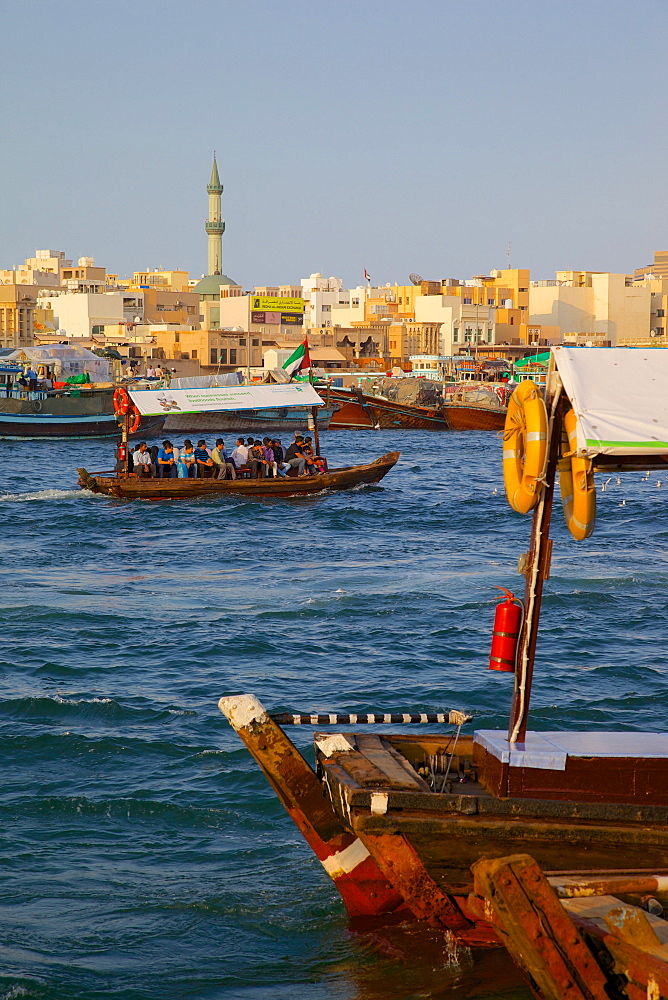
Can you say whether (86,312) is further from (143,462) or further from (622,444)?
(622,444)

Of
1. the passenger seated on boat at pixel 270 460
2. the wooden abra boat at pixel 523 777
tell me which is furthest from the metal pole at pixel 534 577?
the passenger seated on boat at pixel 270 460

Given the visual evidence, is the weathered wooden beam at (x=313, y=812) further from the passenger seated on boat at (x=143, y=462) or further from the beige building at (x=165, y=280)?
the beige building at (x=165, y=280)

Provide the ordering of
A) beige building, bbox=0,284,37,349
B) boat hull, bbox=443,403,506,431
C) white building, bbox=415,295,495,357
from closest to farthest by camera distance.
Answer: boat hull, bbox=443,403,506,431 → beige building, bbox=0,284,37,349 → white building, bbox=415,295,495,357

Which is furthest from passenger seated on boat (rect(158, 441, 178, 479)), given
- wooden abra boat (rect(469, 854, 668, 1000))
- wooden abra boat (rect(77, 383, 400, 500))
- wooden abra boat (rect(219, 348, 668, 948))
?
wooden abra boat (rect(469, 854, 668, 1000))

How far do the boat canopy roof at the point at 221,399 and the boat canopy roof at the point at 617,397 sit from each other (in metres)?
20.4

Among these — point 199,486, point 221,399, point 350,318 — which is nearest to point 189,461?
point 199,486

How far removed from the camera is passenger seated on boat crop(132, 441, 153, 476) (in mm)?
25250

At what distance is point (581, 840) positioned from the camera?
19.2 ft

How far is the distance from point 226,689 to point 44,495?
1701 cm

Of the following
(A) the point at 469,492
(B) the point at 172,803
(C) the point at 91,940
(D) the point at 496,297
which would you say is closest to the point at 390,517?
(A) the point at 469,492

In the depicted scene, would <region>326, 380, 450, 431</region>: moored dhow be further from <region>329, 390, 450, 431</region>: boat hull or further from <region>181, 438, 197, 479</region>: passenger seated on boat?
<region>181, 438, 197, 479</region>: passenger seated on boat

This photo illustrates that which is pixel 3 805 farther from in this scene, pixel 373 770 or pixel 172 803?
pixel 373 770

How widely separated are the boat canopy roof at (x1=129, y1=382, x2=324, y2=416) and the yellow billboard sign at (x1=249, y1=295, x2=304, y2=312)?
68558 mm

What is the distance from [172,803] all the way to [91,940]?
76.8 inches
